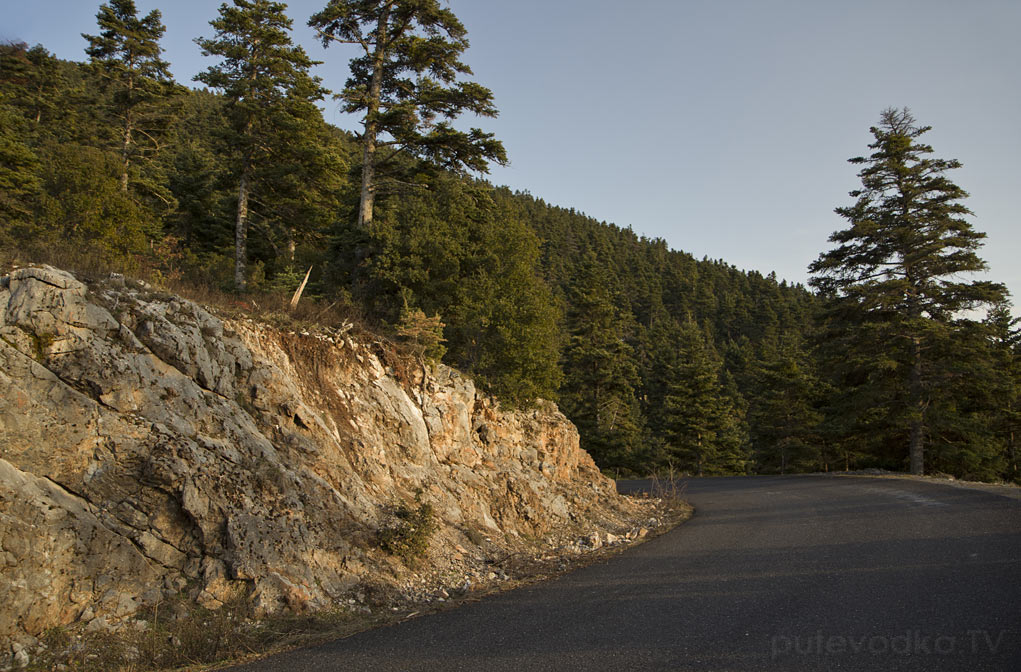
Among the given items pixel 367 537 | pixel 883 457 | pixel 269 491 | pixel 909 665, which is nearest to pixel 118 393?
pixel 269 491

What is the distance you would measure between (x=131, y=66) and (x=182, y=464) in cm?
2247

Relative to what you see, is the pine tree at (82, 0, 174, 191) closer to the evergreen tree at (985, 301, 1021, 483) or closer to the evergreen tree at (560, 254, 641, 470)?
the evergreen tree at (560, 254, 641, 470)

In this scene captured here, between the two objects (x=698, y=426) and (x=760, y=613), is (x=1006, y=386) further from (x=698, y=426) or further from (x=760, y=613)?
(x=760, y=613)

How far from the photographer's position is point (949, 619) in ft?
17.9

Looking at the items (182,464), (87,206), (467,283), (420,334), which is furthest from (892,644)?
(87,206)

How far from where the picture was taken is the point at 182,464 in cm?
682

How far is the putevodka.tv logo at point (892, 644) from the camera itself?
4.77 meters

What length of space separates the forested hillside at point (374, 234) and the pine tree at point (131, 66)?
70 mm

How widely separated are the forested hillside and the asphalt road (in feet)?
23.0

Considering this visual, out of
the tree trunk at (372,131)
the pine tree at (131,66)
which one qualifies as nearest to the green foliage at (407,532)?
the tree trunk at (372,131)

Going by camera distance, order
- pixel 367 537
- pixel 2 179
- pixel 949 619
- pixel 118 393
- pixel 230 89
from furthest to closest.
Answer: pixel 230 89 < pixel 2 179 < pixel 367 537 < pixel 118 393 < pixel 949 619

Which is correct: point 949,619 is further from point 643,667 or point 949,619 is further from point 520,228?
point 520,228

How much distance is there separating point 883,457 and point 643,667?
28922 mm

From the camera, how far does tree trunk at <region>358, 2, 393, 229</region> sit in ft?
54.7
